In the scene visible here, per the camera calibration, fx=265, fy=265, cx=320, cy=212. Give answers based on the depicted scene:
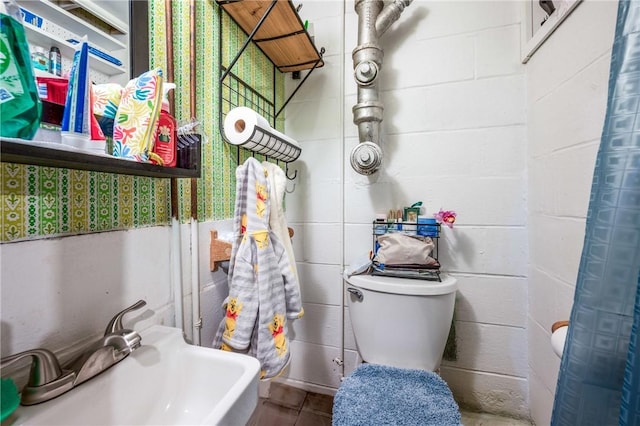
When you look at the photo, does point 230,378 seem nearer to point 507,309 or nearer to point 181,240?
point 181,240

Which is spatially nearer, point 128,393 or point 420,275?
point 128,393

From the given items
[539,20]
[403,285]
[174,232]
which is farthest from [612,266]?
[539,20]

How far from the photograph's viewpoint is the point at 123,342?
0.51 m

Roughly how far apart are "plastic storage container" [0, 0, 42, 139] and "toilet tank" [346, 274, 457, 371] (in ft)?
3.09

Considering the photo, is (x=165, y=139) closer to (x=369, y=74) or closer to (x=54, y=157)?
(x=54, y=157)

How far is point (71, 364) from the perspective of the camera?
49 cm

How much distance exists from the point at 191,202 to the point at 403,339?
87 centimetres

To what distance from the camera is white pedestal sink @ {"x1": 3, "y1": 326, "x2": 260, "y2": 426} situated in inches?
17.3

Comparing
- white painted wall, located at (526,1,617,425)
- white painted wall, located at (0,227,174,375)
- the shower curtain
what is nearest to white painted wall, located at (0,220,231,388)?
white painted wall, located at (0,227,174,375)

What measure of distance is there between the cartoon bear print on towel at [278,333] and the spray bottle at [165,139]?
552 millimetres

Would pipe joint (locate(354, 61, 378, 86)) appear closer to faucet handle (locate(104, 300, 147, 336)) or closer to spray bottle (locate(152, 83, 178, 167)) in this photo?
spray bottle (locate(152, 83, 178, 167))

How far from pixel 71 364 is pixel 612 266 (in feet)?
3.04

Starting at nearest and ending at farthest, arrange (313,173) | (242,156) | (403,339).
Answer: (403,339)
(242,156)
(313,173)

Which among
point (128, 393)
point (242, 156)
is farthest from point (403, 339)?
point (242, 156)
